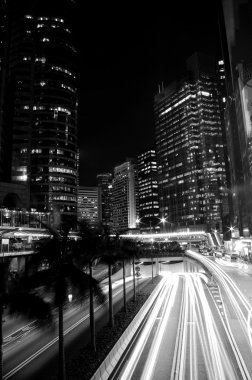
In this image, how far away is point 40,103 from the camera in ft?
531

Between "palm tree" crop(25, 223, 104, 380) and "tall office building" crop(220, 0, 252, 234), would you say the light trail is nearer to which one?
"palm tree" crop(25, 223, 104, 380)

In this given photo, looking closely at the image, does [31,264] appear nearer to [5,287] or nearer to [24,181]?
[5,287]

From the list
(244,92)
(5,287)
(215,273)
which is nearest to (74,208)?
(244,92)

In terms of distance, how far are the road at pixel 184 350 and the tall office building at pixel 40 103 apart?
110m

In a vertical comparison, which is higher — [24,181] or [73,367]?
[24,181]

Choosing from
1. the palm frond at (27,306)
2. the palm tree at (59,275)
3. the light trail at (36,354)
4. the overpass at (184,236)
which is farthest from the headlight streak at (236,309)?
the overpass at (184,236)

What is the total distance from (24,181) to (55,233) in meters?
120

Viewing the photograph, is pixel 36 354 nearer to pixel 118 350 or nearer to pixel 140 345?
pixel 118 350

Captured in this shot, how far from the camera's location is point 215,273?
6581 cm

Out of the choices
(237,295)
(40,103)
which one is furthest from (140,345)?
(40,103)

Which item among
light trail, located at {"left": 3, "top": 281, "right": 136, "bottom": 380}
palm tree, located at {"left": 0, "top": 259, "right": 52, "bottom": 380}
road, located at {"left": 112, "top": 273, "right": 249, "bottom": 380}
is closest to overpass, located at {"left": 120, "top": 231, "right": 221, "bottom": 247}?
road, located at {"left": 112, "top": 273, "right": 249, "bottom": 380}

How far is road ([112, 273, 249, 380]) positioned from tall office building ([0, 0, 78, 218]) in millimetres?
109818

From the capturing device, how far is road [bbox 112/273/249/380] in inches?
844

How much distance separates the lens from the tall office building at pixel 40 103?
5576 inches
